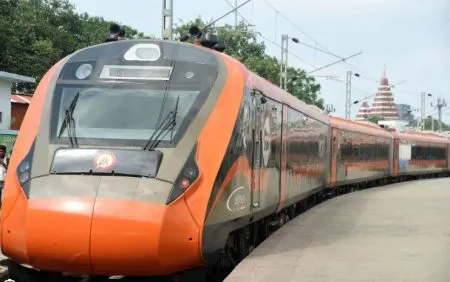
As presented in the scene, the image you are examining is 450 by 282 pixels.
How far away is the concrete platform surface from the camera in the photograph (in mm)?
7293

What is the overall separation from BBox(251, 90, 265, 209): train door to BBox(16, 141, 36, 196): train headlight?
2.85 metres

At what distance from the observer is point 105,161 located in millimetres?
6621

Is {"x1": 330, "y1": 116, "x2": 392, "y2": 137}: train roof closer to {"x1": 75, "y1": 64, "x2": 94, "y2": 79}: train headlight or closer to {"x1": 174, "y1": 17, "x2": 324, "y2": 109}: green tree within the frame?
{"x1": 75, "y1": 64, "x2": 94, "y2": 79}: train headlight

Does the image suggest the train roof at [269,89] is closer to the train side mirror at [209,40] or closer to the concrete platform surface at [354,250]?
the train side mirror at [209,40]

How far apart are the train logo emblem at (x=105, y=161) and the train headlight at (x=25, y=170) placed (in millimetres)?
691

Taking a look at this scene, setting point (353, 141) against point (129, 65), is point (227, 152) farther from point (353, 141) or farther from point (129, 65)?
point (353, 141)

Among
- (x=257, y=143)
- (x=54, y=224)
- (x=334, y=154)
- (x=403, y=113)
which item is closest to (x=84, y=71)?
(x=54, y=224)

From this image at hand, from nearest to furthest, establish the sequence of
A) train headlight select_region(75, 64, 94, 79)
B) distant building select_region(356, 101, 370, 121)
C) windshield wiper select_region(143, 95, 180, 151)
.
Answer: windshield wiper select_region(143, 95, 180, 151) < train headlight select_region(75, 64, 94, 79) < distant building select_region(356, 101, 370, 121)

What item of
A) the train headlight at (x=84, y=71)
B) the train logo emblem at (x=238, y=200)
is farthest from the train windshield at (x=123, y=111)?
the train logo emblem at (x=238, y=200)

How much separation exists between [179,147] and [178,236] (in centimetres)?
97

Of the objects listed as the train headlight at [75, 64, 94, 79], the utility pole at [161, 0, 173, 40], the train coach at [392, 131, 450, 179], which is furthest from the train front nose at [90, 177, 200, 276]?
the train coach at [392, 131, 450, 179]

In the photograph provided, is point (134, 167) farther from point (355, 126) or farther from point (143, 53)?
point (355, 126)

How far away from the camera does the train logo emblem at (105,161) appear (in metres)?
6.58

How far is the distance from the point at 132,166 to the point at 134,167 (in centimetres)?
2
